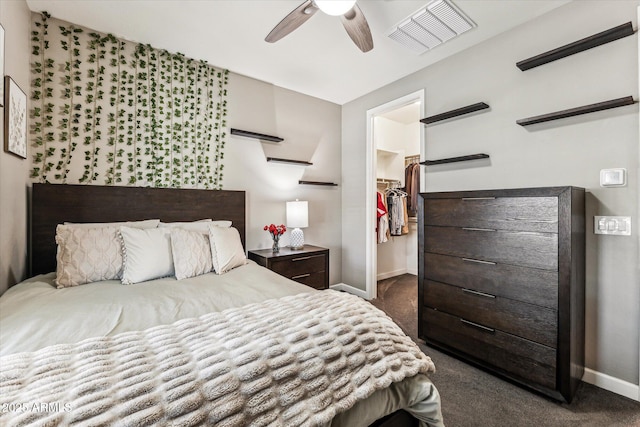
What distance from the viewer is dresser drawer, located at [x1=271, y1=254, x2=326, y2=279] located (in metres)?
2.84

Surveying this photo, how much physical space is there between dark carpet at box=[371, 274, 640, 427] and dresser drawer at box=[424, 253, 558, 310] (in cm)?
60

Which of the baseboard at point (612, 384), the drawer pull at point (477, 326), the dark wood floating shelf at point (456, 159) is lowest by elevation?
the baseboard at point (612, 384)

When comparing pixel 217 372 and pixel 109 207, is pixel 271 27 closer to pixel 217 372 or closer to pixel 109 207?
pixel 109 207

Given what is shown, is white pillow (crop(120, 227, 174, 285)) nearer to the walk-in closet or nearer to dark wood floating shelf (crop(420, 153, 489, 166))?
dark wood floating shelf (crop(420, 153, 489, 166))

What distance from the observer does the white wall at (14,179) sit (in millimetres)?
1655

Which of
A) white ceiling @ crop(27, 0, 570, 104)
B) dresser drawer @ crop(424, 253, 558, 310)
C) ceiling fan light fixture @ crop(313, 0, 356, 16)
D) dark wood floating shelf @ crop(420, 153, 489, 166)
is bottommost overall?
dresser drawer @ crop(424, 253, 558, 310)

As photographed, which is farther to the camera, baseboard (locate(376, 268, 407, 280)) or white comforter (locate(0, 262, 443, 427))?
baseboard (locate(376, 268, 407, 280))

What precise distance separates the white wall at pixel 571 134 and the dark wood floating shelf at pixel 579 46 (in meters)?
0.05

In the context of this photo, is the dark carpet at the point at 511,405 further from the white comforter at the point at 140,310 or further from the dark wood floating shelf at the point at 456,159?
the dark wood floating shelf at the point at 456,159

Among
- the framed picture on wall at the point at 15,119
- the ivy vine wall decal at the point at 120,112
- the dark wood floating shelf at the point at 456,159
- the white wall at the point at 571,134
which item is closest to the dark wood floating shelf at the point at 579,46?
the white wall at the point at 571,134

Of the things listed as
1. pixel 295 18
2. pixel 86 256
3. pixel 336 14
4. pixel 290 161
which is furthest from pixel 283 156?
pixel 86 256

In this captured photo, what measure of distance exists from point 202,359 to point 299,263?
2.17 m

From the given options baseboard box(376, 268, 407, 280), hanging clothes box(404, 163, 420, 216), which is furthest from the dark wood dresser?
hanging clothes box(404, 163, 420, 216)

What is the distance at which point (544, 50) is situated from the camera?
211cm
